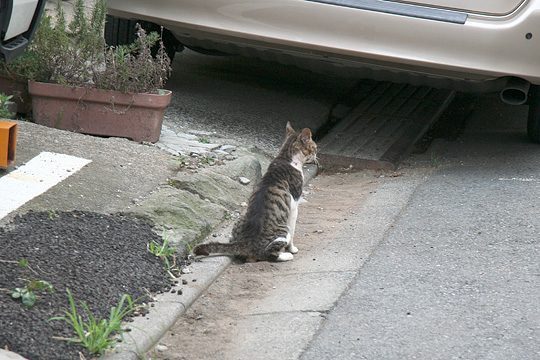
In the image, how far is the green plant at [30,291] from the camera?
13.3 ft

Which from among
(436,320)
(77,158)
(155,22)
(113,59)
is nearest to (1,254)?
(77,158)

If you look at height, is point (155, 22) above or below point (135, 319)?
above

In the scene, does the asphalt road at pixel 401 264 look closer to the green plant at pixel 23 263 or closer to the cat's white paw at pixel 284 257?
the cat's white paw at pixel 284 257

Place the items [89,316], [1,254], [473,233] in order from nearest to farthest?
[89,316] → [1,254] → [473,233]

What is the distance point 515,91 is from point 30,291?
3823 mm

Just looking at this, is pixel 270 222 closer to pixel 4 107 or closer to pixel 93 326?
pixel 93 326

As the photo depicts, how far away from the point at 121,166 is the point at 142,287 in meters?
1.31

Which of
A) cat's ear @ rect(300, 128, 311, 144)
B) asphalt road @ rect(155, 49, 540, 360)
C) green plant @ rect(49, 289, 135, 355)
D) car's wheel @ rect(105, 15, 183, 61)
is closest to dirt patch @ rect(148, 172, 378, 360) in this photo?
asphalt road @ rect(155, 49, 540, 360)

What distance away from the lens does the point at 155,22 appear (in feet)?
23.0

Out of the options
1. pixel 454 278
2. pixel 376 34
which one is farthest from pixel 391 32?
pixel 454 278

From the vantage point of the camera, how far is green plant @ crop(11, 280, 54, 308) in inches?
160

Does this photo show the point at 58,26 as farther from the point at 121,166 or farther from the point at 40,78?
the point at 121,166

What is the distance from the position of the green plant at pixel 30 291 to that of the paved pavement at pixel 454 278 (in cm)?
102

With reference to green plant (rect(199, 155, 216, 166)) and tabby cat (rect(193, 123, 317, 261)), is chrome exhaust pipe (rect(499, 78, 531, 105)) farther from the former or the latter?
green plant (rect(199, 155, 216, 166))
